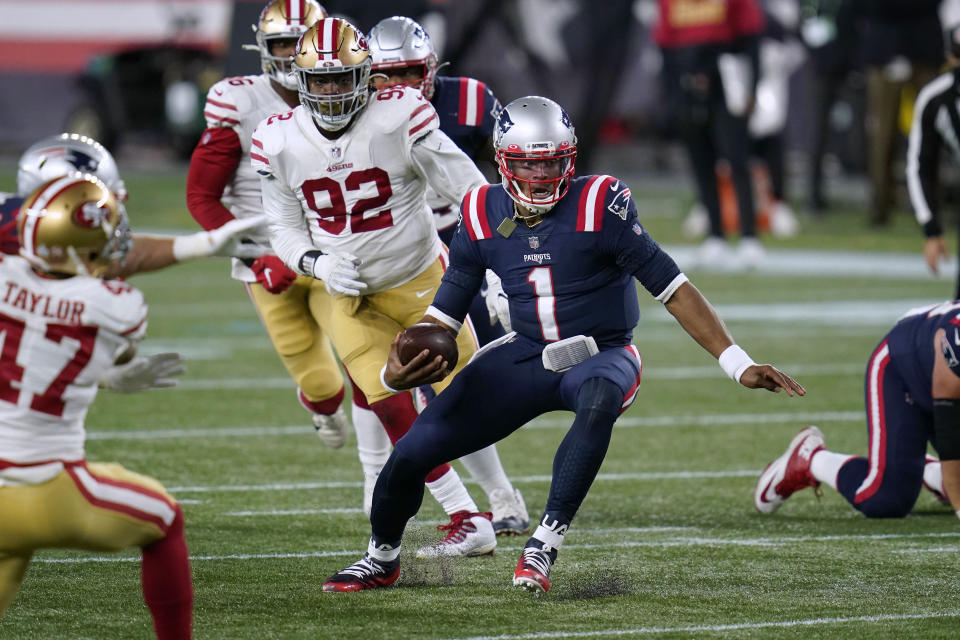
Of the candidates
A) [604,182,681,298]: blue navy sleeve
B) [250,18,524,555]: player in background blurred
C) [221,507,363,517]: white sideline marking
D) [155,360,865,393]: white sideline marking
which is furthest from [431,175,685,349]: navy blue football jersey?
[155,360,865,393]: white sideline marking

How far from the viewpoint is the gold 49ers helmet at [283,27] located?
18.0ft

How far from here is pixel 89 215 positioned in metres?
3.43

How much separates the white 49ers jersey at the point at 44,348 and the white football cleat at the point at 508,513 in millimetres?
1997

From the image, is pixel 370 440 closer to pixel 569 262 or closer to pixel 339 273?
pixel 339 273

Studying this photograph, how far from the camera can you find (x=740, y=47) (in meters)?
11.6

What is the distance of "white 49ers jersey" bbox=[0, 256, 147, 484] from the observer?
135 inches

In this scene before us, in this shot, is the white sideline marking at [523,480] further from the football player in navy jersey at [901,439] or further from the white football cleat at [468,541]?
the white football cleat at [468,541]

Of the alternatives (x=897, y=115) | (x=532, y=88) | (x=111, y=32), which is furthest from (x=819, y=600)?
(x=111, y=32)

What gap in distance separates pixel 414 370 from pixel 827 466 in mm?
1695

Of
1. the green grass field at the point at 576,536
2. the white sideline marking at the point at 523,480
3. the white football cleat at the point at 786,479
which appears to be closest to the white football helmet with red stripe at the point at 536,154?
the green grass field at the point at 576,536

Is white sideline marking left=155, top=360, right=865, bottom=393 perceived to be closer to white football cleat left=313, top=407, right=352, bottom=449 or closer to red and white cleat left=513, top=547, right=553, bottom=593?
white football cleat left=313, top=407, right=352, bottom=449

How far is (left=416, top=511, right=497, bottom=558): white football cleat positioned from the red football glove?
100 cm

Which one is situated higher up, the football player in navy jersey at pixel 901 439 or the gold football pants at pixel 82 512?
→ the gold football pants at pixel 82 512

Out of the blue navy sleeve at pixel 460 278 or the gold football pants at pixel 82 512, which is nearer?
the gold football pants at pixel 82 512
